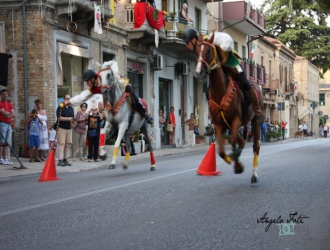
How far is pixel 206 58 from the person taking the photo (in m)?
9.30

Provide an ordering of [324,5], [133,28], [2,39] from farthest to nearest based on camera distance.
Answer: [133,28] → [324,5] → [2,39]

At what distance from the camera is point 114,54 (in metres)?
27.9

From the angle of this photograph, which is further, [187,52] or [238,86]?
[187,52]

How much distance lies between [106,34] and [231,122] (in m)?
18.0

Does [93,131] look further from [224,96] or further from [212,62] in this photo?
[212,62]

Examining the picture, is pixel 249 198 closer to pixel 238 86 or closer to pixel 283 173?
pixel 238 86

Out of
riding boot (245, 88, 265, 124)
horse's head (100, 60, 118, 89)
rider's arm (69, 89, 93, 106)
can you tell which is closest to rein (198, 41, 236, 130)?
riding boot (245, 88, 265, 124)

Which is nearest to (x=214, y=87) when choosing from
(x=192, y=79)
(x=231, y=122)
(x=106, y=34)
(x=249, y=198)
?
(x=231, y=122)

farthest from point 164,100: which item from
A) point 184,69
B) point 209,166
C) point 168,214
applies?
point 168,214

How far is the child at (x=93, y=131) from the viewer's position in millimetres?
19406

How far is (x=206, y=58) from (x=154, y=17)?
2089cm

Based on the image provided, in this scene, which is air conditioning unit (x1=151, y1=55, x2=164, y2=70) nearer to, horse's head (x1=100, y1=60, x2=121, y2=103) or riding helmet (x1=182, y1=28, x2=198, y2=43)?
horse's head (x1=100, y1=60, x2=121, y2=103)

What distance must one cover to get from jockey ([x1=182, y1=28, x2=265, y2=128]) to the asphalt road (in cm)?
144

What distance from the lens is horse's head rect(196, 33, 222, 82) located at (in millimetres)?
9156
